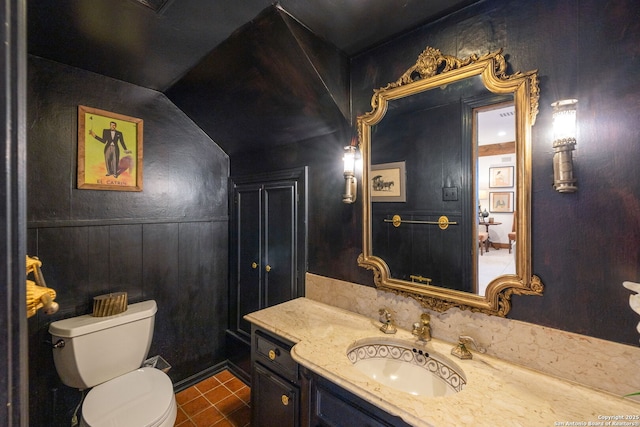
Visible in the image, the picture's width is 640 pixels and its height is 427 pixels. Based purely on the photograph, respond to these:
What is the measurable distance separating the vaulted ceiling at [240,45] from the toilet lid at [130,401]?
1.81m

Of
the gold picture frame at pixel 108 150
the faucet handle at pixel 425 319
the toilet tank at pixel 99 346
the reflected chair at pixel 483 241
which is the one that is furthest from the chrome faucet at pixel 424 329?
the gold picture frame at pixel 108 150

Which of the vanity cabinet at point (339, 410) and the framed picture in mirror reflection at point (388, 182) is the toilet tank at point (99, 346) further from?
the framed picture in mirror reflection at point (388, 182)

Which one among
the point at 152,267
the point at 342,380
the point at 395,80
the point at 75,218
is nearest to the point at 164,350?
the point at 152,267

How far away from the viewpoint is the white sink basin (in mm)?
1189

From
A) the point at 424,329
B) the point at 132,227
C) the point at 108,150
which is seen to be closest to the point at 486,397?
the point at 424,329

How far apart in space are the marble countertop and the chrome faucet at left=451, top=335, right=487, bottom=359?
25 mm

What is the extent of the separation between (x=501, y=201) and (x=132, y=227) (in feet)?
7.60

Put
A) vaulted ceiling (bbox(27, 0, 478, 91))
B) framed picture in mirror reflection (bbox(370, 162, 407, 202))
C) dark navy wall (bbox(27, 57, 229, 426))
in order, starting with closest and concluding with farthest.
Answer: vaulted ceiling (bbox(27, 0, 478, 91))
framed picture in mirror reflection (bbox(370, 162, 407, 202))
dark navy wall (bbox(27, 57, 229, 426))


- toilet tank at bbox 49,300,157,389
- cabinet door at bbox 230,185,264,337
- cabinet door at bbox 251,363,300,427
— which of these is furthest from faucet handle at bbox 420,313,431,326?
toilet tank at bbox 49,300,157,389

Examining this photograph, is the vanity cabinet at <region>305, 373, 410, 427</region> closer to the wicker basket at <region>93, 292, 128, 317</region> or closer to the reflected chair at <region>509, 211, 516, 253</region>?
the reflected chair at <region>509, 211, 516, 253</region>

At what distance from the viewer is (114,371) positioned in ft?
5.38

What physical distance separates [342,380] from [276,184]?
4.89 ft

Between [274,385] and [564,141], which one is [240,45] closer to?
[564,141]

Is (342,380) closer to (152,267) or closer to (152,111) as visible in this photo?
(152,267)
